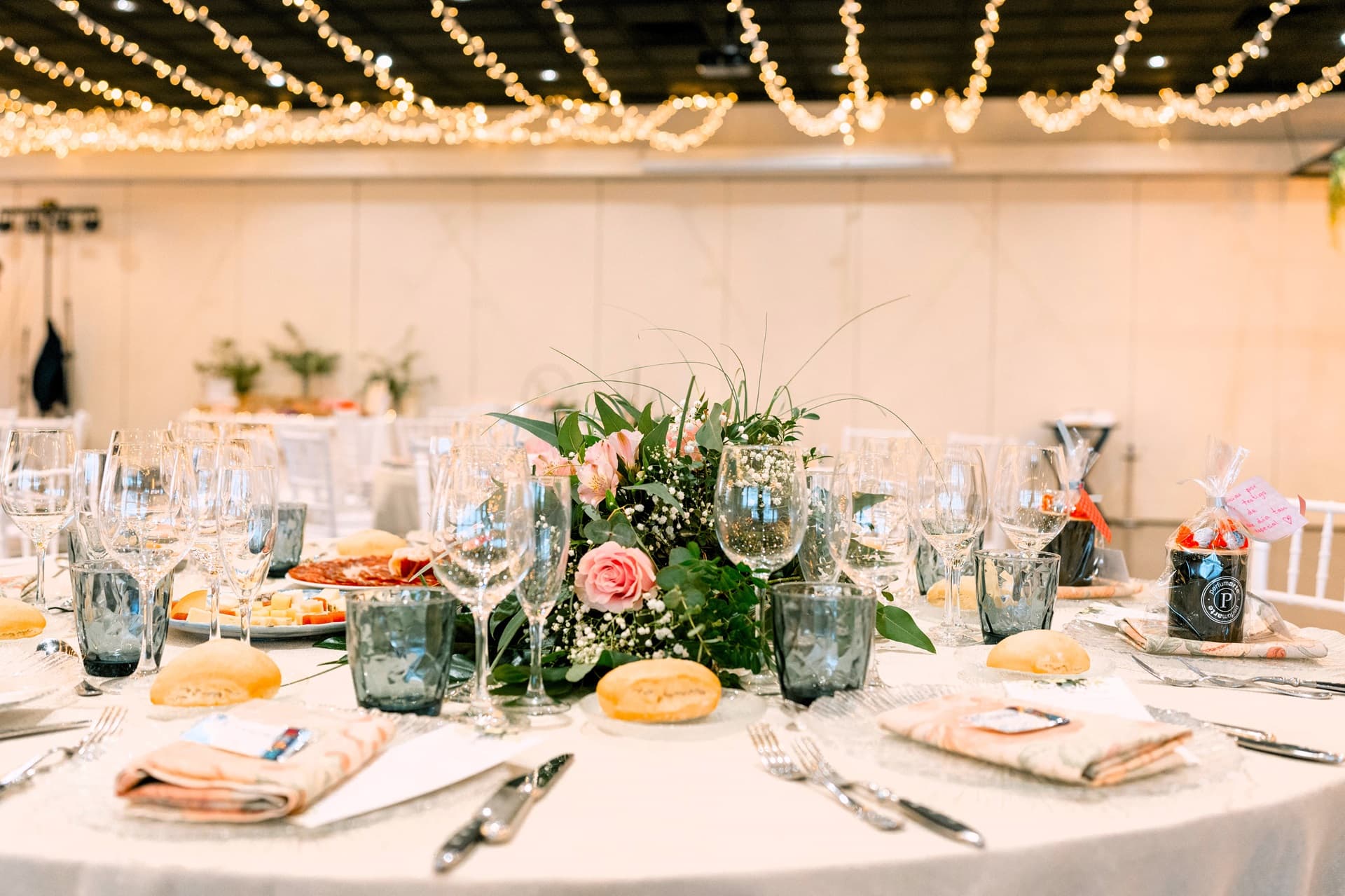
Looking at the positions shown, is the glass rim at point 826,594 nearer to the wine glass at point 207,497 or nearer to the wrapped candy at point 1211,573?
the wrapped candy at point 1211,573

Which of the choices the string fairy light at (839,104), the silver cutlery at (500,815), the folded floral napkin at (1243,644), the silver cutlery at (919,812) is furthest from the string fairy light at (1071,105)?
the silver cutlery at (500,815)

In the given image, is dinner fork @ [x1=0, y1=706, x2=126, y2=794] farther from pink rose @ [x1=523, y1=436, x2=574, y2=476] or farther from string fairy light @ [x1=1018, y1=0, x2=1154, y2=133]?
string fairy light @ [x1=1018, y1=0, x2=1154, y2=133]

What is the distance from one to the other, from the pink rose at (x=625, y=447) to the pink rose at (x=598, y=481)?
0.10 feet

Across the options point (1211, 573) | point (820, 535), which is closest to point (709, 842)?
point (820, 535)

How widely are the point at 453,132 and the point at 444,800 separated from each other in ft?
26.8

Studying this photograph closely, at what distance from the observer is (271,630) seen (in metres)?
1.34

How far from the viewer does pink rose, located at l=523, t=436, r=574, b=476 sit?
1323mm

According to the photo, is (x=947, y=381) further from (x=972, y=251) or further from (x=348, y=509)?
(x=348, y=509)

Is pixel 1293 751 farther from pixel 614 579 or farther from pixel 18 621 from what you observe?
pixel 18 621

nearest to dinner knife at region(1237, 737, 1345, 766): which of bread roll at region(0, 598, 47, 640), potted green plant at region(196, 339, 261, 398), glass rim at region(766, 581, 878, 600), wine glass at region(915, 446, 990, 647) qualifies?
glass rim at region(766, 581, 878, 600)

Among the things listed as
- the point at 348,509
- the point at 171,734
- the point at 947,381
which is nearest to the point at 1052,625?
the point at 171,734

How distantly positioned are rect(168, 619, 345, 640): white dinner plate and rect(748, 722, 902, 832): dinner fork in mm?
628

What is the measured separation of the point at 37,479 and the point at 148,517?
1.27ft

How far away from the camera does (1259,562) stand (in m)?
2.38
